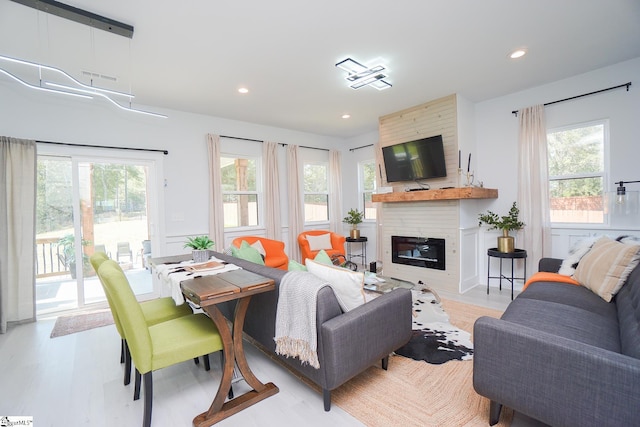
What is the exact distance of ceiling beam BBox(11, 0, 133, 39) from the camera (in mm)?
2050

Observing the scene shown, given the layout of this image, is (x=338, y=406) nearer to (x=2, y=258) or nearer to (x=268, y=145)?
(x=2, y=258)

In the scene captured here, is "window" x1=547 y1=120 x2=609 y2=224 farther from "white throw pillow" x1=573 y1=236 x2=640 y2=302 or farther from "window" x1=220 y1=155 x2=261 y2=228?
"window" x1=220 y1=155 x2=261 y2=228

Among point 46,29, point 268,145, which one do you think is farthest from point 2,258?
point 268,145

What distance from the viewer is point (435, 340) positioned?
2.66 meters

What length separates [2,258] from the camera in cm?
323

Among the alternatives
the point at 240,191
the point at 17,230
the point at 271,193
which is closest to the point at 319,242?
the point at 271,193

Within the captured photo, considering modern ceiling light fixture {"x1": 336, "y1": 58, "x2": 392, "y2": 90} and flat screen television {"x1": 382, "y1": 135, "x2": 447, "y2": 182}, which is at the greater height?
modern ceiling light fixture {"x1": 336, "y1": 58, "x2": 392, "y2": 90}

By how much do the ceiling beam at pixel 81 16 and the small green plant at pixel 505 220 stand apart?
4615mm

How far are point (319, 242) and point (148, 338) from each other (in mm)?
3787

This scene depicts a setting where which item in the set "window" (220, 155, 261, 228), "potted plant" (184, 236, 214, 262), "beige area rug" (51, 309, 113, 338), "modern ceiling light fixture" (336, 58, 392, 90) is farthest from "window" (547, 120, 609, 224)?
"beige area rug" (51, 309, 113, 338)

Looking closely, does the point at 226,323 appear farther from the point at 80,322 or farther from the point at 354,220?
the point at 354,220

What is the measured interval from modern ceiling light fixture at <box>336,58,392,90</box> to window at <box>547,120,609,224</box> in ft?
8.02

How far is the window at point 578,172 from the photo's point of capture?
3.50m

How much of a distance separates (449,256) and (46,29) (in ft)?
16.4
